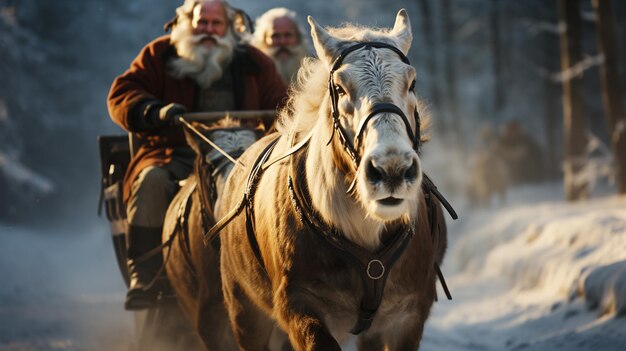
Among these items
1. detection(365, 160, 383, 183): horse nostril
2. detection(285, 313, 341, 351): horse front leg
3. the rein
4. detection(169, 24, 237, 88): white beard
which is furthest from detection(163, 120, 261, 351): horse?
detection(365, 160, 383, 183): horse nostril

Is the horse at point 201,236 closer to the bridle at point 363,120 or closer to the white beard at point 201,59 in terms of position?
the white beard at point 201,59

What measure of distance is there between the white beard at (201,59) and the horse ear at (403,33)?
2902 mm

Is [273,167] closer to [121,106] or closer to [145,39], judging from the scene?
[121,106]

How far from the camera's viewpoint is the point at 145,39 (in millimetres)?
33312

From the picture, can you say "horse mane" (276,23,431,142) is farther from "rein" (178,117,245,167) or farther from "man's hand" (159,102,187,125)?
"man's hand" (159,102,187,125)

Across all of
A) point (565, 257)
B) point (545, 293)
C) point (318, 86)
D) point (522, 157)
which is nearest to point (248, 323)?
point (318, 86)

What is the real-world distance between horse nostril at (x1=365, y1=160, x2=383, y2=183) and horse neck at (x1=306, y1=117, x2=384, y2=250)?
560mm

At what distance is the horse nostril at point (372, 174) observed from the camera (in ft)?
12.0

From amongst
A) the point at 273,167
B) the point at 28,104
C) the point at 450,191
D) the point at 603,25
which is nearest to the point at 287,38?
the point at 273,167

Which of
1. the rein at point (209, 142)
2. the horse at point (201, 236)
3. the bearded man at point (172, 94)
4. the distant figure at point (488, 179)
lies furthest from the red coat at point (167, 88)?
the distant figure at point (488, 179)

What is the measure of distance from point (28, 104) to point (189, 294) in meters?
24.7

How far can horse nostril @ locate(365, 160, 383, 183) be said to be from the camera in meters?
3.67

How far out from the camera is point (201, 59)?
7.21m

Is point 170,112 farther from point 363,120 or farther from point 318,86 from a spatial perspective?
point 363,120
